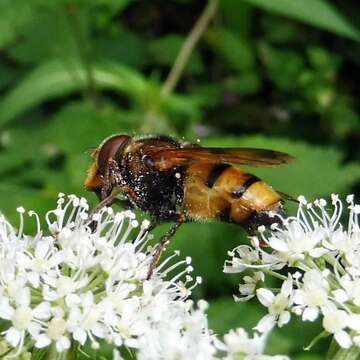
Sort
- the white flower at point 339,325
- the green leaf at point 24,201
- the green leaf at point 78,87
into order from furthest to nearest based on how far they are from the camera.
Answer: the green leaf at point 78,87, the green leaf at point 24,201, the white flower at point 339,325

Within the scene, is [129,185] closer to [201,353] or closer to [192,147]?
[192,147]

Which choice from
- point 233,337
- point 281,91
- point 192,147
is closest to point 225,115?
point 281,91

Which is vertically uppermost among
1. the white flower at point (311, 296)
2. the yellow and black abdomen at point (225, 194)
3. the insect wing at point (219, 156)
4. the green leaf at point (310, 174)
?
the green leaf at point (310, 174)

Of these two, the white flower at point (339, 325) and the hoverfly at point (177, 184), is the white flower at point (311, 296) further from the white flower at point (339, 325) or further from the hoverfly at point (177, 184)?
the hoverfly at point (177, 184)

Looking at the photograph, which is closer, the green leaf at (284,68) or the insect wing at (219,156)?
the insect wing at (219,156)

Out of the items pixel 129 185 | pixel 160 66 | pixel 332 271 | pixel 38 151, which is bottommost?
pixel 332 271

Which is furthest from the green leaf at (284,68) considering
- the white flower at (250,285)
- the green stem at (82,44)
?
the white flower at (250,285)

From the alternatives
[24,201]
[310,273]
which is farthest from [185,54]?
[310,273]

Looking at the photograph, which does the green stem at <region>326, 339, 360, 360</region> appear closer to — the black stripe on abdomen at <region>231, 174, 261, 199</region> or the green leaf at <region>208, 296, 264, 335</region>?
the black stripe on abdomen at <region>231, 174, 261, 199</region>
